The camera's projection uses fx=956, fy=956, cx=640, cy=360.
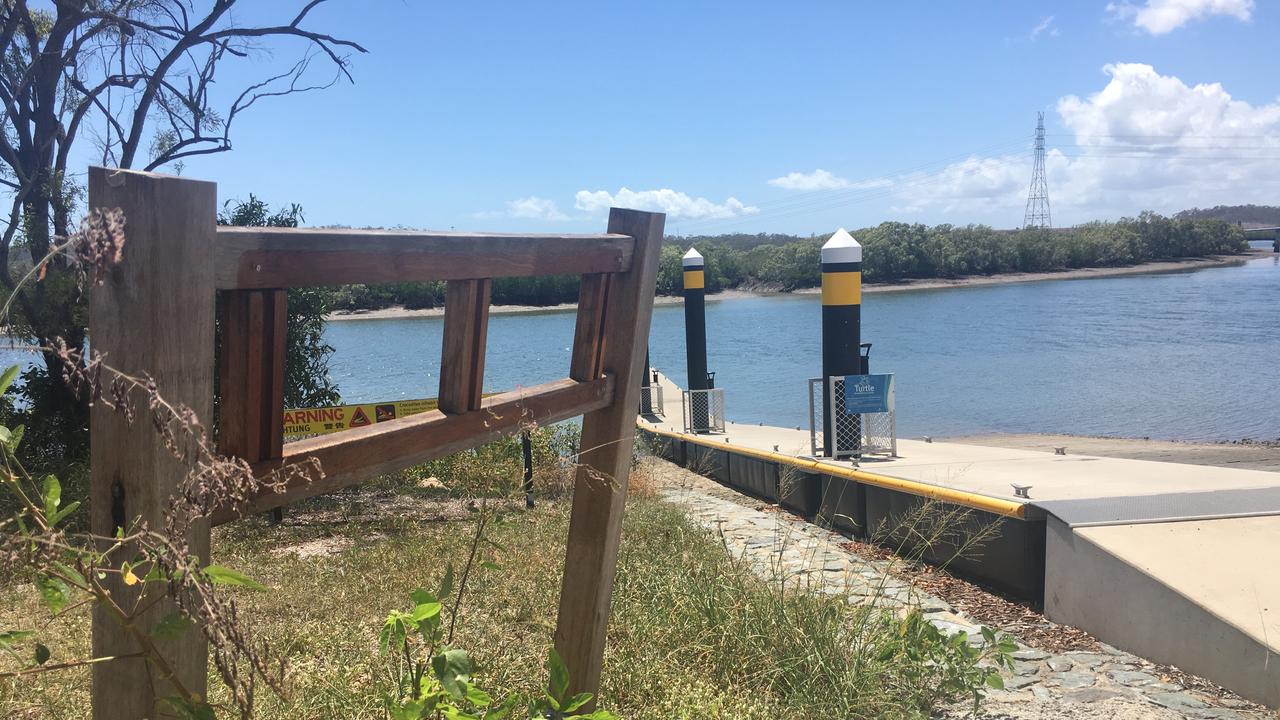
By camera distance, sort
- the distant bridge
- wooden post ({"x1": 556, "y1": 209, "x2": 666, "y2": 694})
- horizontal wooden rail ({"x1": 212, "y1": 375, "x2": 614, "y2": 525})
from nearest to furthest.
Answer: horizontal wooden rail ({"x1": 212, "y1": 375, "x2": 614, "y2": 525}), wooden post ({"x1": 556, "y1": 209, "x2": 666, "y2": 694}), the distant bridge

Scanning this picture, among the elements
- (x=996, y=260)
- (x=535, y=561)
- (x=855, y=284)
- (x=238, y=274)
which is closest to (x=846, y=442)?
(x=855, y=284)

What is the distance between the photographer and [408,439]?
2029 mm

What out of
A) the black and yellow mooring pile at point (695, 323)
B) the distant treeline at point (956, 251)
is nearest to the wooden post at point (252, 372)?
the black and yellow mooring pile at point (695, 323)

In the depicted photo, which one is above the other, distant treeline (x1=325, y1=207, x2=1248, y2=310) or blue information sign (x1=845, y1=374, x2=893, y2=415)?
distant treeline (x1=325, y1=207, x2=1248, y2=310)

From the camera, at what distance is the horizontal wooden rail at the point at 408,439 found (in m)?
1.76

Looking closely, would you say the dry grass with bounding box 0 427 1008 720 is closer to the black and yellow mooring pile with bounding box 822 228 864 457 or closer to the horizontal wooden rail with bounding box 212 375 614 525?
the horizontal wooden rail with bounding box 212 375 614 525

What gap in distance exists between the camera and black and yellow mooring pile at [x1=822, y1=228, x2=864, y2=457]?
957cm

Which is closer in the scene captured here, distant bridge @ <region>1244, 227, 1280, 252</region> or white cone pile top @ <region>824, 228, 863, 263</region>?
white cone pile top @ <region>824, 228, 863, 263</region>

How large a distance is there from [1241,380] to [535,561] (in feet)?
102

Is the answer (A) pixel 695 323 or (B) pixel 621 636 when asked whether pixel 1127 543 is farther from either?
(A) pixel 695 323

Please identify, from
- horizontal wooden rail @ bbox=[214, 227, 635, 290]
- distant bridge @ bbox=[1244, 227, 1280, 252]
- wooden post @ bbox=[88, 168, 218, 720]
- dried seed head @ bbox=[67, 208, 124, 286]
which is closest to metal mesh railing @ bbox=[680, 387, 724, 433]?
horizontal wooden rail @ bbox=[214, 227, 635, 290]

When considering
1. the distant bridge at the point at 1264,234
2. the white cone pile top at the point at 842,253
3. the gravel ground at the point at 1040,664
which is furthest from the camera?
the distant bridge at the point at 1264,234

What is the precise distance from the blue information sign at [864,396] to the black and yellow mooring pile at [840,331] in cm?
8

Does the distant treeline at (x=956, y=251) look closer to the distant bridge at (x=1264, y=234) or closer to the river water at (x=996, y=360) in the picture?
the river water at (x=996, y=360)
